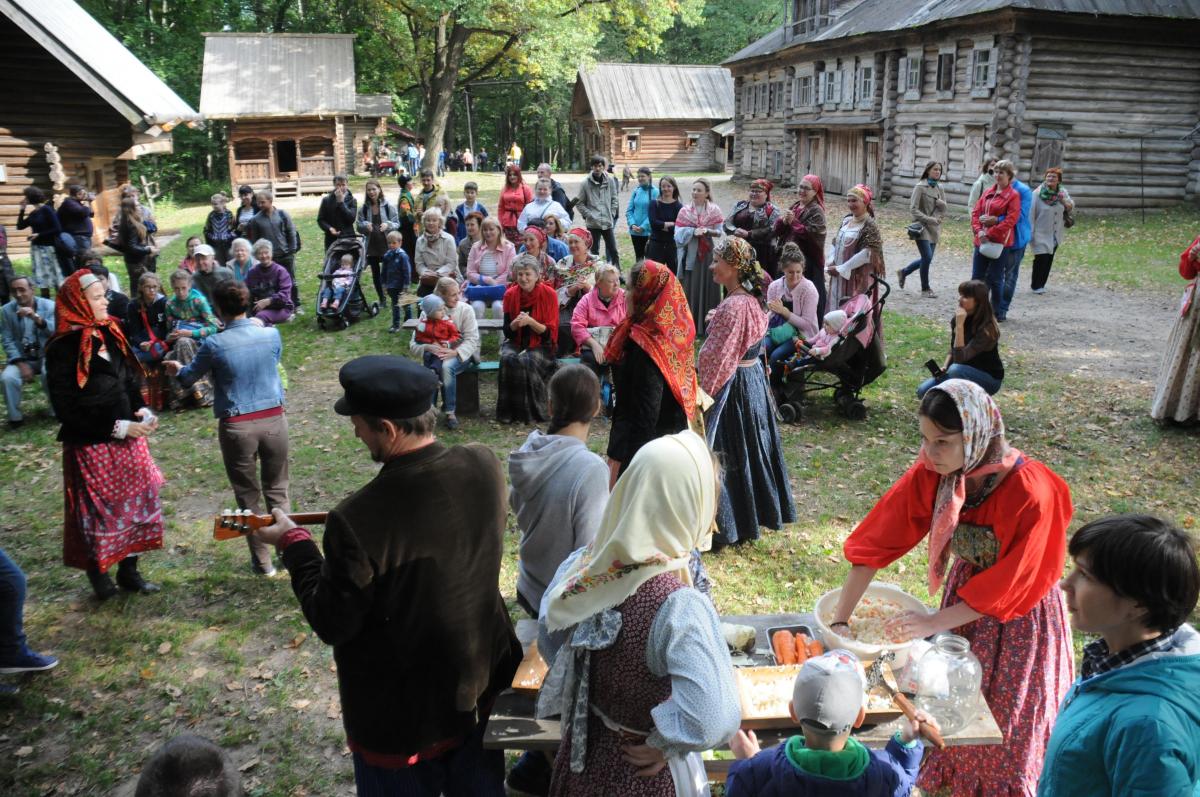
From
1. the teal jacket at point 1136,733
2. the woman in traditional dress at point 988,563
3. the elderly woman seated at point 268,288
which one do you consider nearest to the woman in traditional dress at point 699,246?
the elderly woman seated at point 268,288

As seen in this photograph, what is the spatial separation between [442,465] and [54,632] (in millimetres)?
4025

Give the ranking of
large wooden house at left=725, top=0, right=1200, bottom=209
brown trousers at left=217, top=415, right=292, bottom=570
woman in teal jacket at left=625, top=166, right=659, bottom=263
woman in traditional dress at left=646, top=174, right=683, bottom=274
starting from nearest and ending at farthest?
brown trousers at left=217, top=415, right=292, bottom=570
woman in traditional dress at left=646, top=174, right=683, bottom=274
woman in teal jacket at left=625, top=166, right=659, bottom=263
large wooden house at left=725, top=0, right=1200, bottom=209

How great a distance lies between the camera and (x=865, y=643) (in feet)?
10.4

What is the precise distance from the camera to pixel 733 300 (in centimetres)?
557

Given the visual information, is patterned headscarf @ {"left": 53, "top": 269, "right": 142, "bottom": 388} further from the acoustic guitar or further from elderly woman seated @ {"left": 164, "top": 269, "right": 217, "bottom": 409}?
elderly woman seated @ {"left": 164, "top": 269, "right": 217, "bottom": 409}

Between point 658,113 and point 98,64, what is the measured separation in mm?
28927

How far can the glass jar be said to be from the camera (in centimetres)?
291

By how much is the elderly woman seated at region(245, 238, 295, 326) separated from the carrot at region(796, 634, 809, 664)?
31.7 feet

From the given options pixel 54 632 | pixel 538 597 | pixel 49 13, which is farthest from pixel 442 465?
pixel 49 13

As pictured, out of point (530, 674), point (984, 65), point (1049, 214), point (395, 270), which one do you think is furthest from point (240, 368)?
point (984, 65)

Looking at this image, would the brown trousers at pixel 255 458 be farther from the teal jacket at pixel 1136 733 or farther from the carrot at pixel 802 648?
the teal jacket at pixel 1136 733

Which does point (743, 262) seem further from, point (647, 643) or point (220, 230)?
point (220, 230)

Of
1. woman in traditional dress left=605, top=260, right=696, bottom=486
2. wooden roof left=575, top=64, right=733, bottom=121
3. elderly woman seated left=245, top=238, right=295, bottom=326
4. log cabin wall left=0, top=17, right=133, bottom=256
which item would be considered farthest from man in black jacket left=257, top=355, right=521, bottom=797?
wooden roof left=575, top=64, right=733, bottom=121

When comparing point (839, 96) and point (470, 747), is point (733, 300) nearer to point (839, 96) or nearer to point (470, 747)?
point (470, 747)
